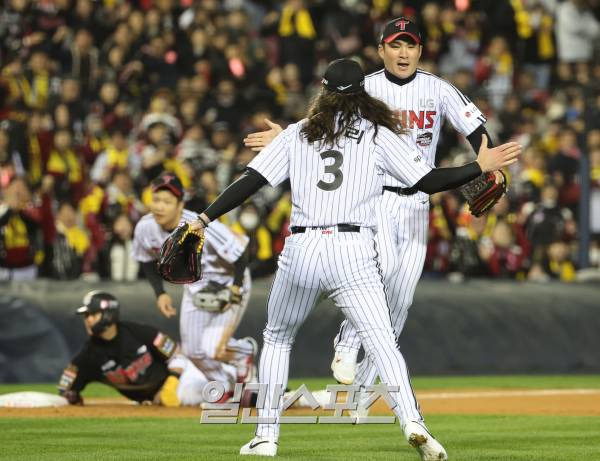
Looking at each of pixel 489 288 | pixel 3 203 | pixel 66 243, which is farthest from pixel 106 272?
pixel 489 288

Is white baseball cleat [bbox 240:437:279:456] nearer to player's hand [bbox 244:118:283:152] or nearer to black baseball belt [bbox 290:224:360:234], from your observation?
black baseball belt [bbox 290:224:360:234]

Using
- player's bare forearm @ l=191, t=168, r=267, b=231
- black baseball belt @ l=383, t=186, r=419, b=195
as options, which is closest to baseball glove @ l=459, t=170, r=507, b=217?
black baseball belt @ l=383, t=186, r=419, b=195

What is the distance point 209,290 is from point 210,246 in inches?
14.8

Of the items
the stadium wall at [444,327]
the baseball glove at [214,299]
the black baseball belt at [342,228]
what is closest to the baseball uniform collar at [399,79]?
the black baseball belt at [342,228]

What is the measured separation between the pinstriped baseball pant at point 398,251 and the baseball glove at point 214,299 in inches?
87.5

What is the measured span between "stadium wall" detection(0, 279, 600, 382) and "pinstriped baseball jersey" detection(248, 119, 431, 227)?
23.1 ft

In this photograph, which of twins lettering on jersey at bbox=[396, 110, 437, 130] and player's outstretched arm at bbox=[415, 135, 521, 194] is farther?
twins lettering on jersey at bbox=[396, 110, 437, 130]

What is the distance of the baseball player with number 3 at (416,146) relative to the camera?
8.67m

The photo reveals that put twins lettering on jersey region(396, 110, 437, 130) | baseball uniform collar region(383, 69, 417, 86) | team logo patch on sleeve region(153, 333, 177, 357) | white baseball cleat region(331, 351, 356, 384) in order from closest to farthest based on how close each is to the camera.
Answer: white baseball cleat region(331, 351, 356, 384) → twins lettering on jersey region(396, 110, 437, 130) → baseball uniform collar region(383, 69, 417, 86) → team logo patch on sleeve region(153, 333, 177, 357)

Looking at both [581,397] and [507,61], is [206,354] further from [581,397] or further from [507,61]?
[507,61]

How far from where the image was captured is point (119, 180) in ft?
51.5

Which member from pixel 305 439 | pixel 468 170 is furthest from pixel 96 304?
pixel 468 170

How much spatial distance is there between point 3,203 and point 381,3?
9.02 metres

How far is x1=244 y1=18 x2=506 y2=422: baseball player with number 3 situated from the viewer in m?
8.67
